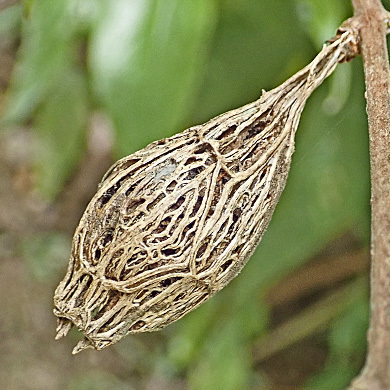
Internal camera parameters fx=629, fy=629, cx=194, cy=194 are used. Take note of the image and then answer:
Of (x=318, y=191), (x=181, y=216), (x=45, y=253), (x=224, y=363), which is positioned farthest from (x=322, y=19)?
(x=45, y=253)

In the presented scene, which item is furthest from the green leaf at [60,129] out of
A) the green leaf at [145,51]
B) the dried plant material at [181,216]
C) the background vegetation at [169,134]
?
the dried plant material at [181,216]

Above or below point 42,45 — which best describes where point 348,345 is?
below

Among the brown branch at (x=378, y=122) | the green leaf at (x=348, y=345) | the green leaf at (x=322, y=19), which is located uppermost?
the green leaf at (x=322, y=19)

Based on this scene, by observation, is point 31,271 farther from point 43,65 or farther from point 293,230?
point 43,65

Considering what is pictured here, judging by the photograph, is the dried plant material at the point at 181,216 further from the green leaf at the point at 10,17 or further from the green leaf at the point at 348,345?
the green leaf at the point at 348,345

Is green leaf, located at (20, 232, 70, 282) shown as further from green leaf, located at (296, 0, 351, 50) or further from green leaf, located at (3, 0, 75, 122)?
green leaf, located at (296, 0, 351, 50)

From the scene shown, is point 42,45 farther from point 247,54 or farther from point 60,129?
point 60,129

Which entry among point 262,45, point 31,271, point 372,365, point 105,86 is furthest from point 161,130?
point 31,271
